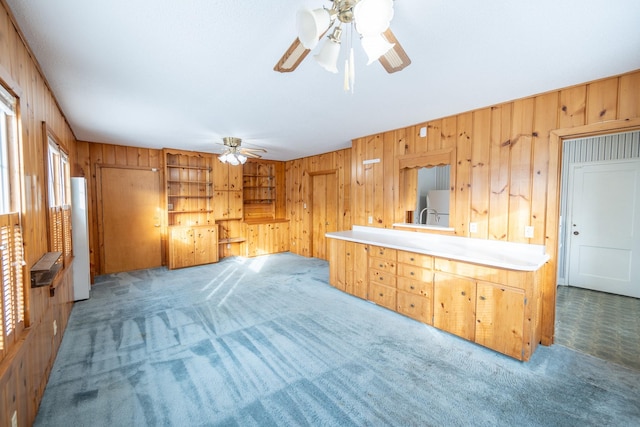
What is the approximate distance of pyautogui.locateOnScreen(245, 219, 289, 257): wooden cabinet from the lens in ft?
21.4

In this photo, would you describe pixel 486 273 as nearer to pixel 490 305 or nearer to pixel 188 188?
pixel 490 305

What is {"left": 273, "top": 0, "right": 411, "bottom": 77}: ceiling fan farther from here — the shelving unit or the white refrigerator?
the shelving unit

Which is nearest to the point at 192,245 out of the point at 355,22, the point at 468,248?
the point at 468,248

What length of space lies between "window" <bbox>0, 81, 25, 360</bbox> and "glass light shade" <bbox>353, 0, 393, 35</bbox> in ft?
6.48

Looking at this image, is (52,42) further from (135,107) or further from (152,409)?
(152,409)

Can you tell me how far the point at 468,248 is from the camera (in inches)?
116

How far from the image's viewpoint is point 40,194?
2215mm

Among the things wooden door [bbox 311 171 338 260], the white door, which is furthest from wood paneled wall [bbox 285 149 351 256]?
the white door

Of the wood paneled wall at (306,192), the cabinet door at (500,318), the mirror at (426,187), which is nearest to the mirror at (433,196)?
the mirror at (426,187)

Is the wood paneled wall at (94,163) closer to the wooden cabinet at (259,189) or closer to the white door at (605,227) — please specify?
the wooden cabinet at (259,189)

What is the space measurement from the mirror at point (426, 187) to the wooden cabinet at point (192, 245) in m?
4.09

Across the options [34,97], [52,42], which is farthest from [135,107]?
[52,42]

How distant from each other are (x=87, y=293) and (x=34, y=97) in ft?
9.21

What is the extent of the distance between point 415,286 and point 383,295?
1.70 ft
